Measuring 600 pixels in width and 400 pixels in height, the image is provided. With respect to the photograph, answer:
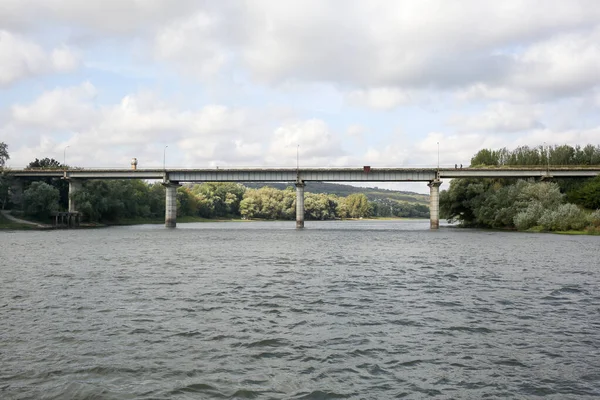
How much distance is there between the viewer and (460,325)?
19.8 meters

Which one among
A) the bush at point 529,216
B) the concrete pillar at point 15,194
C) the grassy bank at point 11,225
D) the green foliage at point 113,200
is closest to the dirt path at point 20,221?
the grassy bank at point 11,225

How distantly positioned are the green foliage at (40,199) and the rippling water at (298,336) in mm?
109464

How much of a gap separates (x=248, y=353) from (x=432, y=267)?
2727 centimetres

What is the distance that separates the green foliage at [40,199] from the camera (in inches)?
5172

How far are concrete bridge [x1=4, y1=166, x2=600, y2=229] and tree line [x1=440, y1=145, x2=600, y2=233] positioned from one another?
4143 millimetres

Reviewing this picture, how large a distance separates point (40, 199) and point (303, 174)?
69628 mm

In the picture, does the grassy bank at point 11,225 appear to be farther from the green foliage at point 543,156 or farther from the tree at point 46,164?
the green foliage at point 543,156

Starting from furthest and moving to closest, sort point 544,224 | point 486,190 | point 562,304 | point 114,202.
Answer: point 114,202
point 486,190
point 544,224
point 562,304

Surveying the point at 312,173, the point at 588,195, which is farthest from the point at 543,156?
the point at 312,173

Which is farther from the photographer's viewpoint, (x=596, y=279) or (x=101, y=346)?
(x=596, y=279)

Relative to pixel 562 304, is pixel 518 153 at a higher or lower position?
higher

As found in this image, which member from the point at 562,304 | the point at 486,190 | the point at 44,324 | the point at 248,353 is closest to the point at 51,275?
the point at 44,324

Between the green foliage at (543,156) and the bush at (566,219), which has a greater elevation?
the green foliage at (543,156)

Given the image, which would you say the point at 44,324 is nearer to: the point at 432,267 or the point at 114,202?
the point at 432,267
